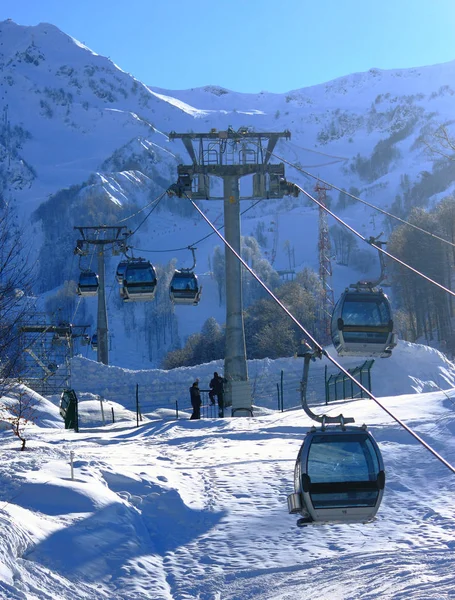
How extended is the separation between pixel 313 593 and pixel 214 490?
16.4 ft

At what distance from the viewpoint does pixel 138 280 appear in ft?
78.8

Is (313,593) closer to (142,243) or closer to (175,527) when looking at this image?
(175,527)

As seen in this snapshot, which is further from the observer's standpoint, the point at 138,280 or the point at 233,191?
the point at 233,191

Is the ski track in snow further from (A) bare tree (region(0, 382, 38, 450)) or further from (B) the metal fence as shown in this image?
(B) the metal fence

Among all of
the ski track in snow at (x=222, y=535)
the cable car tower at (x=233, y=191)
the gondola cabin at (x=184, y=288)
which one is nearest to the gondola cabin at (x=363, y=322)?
the ski track in snow at (x=222, y=535)

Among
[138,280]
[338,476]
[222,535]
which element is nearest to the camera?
[338,476]

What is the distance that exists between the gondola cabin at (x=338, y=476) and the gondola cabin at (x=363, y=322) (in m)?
4.68

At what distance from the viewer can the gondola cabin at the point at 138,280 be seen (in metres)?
24.0

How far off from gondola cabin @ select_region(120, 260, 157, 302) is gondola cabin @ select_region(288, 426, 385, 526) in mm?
14089

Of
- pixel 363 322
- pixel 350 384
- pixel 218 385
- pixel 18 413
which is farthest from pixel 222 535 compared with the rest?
pixel 350 384

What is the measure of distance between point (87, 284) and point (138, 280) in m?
11.0

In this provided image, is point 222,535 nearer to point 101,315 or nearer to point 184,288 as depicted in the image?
point 184,288

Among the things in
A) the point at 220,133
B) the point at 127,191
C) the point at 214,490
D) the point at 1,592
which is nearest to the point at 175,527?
the point at 214,490

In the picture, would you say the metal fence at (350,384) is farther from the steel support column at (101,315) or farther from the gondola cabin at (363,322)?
the gondola cabin at (363,322)
